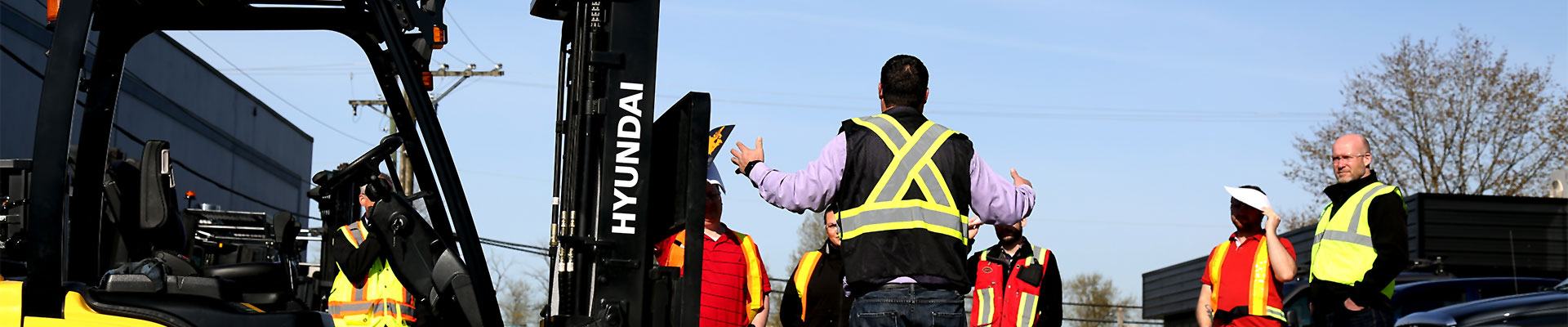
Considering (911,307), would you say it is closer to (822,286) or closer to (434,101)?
(822,286)

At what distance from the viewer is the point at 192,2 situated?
6.85 metres

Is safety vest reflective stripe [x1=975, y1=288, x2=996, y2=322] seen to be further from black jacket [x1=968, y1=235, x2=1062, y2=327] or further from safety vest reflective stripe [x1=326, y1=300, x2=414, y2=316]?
safety vest reflective stripe [x1=326, y1=300, x2=414, y2=316]

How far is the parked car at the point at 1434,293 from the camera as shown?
12.9 meters

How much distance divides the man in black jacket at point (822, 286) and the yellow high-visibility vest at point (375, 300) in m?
2.50

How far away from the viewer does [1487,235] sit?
801 inches

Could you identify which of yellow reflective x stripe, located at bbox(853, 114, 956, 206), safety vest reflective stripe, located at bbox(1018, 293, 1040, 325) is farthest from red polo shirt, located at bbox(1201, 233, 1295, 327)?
yellow reflective x stripe, located at bbox(853, 114, 956, 206)

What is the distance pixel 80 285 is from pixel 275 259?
1014 cm

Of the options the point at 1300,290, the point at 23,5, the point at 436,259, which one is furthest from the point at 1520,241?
the point at 23,5

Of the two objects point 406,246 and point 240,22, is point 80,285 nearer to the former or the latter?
point 240,22

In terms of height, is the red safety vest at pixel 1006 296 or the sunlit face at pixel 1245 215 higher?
the sunlit face at pixel 1245 215

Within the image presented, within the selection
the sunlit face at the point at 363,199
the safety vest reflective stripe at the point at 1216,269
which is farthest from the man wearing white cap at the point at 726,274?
the safety vest reflective stripe at the point at 1216,269

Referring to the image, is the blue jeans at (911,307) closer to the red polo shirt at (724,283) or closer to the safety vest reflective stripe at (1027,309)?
the red polo shirt at (724,283)

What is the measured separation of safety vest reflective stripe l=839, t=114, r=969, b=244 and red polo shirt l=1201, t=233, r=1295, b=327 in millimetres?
3298

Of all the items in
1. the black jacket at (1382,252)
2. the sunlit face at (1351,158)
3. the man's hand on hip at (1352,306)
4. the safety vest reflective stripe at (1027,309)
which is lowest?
the safety vest reflective stripe at (1027,309)
